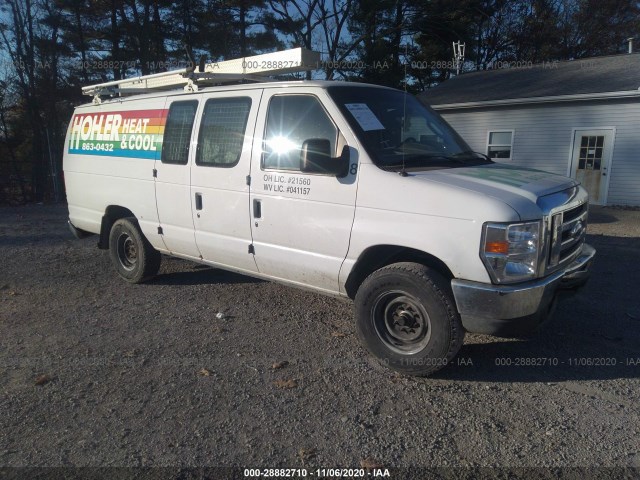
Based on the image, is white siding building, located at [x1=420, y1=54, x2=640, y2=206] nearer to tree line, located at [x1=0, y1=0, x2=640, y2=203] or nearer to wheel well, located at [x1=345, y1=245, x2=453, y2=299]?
tree line, located at [x1=0, y1=0, x2=640, y2=203]

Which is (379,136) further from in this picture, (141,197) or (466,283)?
(141,197)

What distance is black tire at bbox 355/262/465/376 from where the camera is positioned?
3.56 metres

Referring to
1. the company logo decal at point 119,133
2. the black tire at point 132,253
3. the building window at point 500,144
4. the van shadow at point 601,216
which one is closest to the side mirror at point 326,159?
the company logo decal at point 119,133

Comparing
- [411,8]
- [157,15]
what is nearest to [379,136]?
[157,15]

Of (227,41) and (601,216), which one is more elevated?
(227,41)

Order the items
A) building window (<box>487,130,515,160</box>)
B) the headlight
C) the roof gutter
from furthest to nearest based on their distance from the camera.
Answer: building window (<box>487,130,515,160</box>), the roof gutter, the headlight

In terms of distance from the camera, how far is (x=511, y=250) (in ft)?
10.8

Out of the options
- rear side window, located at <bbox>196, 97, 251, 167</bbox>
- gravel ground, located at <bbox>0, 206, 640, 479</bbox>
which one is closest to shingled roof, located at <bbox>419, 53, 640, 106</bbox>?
gravel ground, located at <bbox>0, 206, 640, 479</bbox>

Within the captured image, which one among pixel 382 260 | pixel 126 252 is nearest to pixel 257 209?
pixel 382 260

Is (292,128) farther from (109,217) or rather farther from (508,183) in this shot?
(109,217)

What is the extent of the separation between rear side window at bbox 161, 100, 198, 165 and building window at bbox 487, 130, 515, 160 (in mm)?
13876

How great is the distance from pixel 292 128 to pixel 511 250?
2177 millimetres

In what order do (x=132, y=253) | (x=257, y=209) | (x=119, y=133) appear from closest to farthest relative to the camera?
(x=257, y=209) < (x=119, y=133) < (x=132, y=253)

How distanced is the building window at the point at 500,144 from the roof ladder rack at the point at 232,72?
42.6 ft
